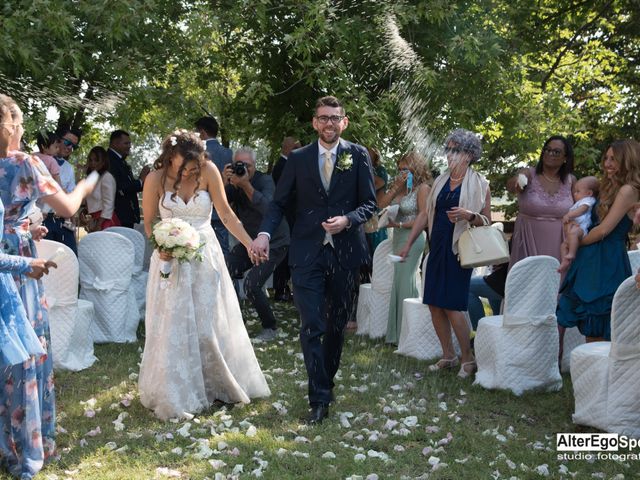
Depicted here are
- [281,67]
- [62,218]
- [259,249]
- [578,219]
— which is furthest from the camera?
[281,67]

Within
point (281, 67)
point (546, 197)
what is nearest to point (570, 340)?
point (546, 197)

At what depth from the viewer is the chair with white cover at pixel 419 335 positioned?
836cm

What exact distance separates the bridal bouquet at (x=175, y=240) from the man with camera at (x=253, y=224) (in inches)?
123

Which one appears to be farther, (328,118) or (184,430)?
(328,118)

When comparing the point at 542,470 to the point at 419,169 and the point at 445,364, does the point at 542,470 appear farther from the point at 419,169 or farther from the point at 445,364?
the point at 419,169

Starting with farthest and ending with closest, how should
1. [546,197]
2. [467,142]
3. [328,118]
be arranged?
[546,197] → [467,142] → [328,118]

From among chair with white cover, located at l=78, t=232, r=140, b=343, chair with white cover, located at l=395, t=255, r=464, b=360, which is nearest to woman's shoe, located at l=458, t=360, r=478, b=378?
chair with white cover, located at l=395, t=255, r=464, b=360

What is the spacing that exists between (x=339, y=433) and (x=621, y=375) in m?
1.87

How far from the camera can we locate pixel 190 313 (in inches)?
245

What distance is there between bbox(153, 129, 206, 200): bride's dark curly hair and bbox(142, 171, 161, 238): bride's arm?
0.22 feet

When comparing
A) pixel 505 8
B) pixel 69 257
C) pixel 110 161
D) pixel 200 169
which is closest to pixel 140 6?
pixel 110 161

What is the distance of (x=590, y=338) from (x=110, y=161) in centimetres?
694

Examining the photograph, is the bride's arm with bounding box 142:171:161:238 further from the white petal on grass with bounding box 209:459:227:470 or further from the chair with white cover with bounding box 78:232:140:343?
the chair with white cover with bounding box 78:232:140:343

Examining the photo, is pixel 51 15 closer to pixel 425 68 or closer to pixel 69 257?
pixel 69 257
